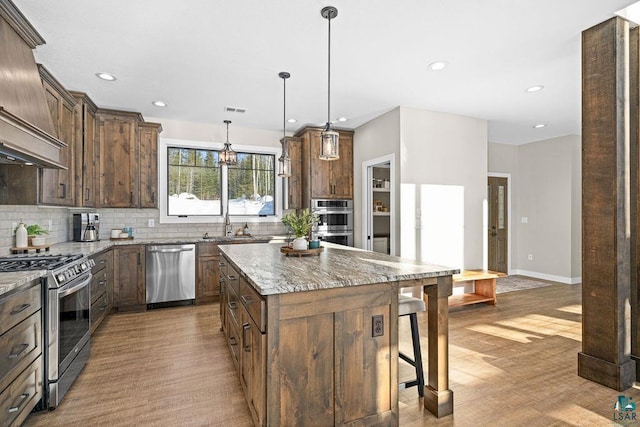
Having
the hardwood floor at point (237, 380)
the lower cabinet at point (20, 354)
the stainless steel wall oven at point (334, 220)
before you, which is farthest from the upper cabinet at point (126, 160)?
the lower cabinet at point (20, 354)

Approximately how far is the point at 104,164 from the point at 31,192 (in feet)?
5.30

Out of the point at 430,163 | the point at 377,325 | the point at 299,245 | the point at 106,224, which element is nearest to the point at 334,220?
the point at 430,163

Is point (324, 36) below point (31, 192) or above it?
above

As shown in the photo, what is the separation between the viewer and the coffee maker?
169 inches

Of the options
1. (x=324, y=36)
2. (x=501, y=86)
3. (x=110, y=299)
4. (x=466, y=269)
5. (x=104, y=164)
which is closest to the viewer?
(x=324, y=36)

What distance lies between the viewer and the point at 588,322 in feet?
8.45

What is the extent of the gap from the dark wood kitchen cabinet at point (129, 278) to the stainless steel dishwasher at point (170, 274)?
0.08 metres

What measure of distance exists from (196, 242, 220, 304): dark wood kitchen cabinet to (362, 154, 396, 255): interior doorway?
2348 millimetres

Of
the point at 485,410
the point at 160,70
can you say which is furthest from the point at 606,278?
the point at 160,70

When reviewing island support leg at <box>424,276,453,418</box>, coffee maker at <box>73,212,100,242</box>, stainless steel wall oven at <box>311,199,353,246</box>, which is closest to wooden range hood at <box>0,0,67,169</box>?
coffee maker at <box>73,212,100,242</box>

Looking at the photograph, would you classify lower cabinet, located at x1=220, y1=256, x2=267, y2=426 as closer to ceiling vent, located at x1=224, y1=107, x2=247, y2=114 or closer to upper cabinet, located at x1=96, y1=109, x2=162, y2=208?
ceiling vent, located at x1=224, y1=107, x2=247, y2=114

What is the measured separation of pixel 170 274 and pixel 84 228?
124cm

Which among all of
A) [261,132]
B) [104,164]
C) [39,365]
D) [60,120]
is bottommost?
[39,365]

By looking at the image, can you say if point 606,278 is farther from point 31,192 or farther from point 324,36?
point 31,192
